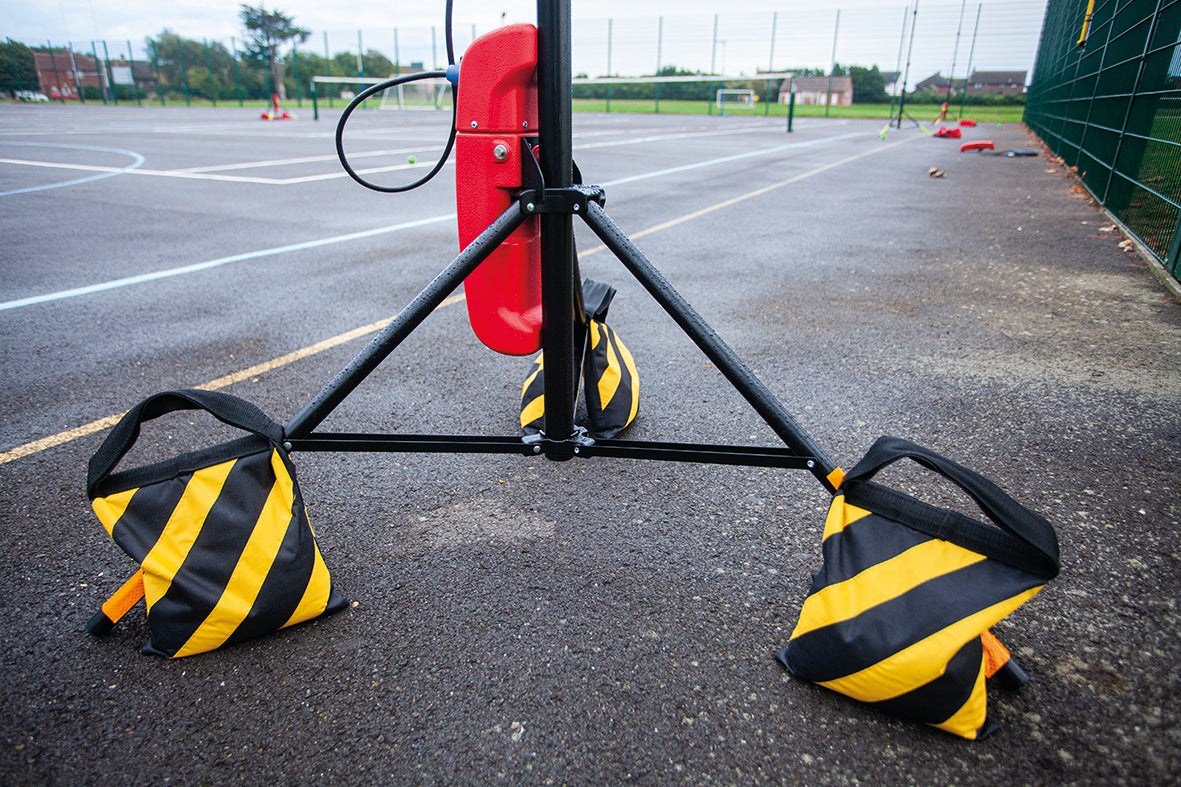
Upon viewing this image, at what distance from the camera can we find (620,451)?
2039mm

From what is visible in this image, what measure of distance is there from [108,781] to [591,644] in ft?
3.43

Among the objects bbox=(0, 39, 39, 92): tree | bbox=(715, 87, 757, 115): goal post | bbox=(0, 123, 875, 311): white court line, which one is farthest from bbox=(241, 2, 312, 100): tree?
bbox=(0, 123, 875, 311): white court line

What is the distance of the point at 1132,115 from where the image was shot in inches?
271

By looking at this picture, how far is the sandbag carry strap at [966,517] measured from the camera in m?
1.41

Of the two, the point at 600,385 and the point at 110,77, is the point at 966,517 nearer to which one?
the point at 600,385

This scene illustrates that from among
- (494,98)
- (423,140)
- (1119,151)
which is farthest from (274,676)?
(423,140)

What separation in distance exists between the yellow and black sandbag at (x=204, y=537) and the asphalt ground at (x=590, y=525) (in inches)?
3.5

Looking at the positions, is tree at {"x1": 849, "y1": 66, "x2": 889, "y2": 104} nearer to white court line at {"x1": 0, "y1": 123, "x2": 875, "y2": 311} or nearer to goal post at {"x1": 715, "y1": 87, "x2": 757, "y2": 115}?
goal post at {"x1": 715, "y1": 87, "x2": 757, "y2": 115}

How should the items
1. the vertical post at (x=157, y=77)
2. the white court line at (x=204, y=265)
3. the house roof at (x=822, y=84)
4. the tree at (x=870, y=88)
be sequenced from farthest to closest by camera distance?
1. the house roof at (x=822, y=84)
2. the tree at (x=870, y=88)
3. the vertical post at (x=157, y=77)
4. the white court line at (x=204, y=265)

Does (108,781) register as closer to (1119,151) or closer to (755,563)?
(755,563)

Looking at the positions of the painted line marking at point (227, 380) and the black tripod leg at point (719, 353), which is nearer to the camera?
the black tripod leg at point (719, 353)

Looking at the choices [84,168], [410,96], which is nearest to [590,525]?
[84,168]

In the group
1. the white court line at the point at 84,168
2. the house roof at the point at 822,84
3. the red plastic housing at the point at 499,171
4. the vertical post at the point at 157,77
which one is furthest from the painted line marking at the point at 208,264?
the house roof at the point at 822,84

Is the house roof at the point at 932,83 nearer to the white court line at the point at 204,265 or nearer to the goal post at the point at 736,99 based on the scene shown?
the goal post at the point at 736,99
